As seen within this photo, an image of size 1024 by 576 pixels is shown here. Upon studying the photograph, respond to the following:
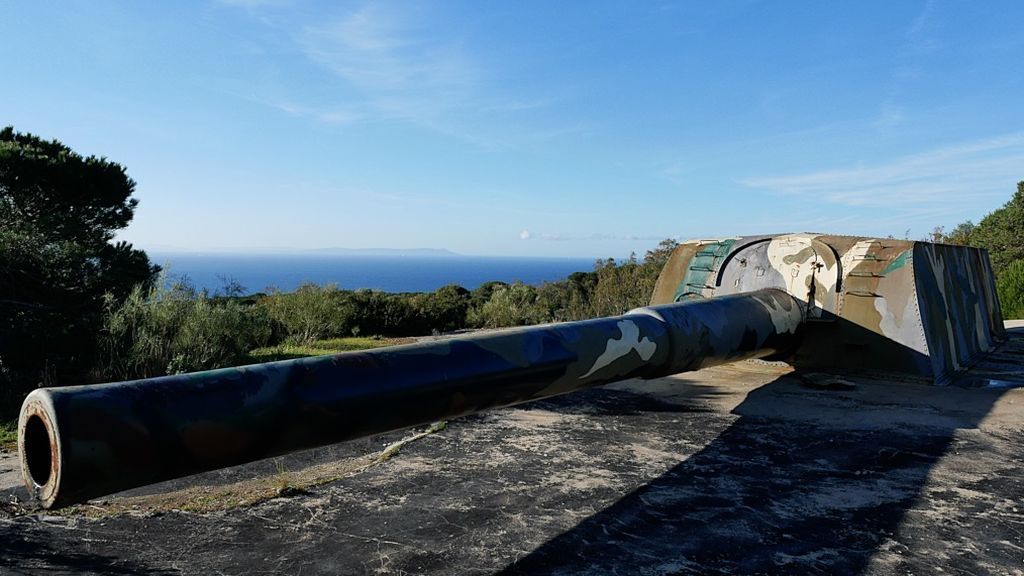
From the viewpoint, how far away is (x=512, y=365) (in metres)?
2.89

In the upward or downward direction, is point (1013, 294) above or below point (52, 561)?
above

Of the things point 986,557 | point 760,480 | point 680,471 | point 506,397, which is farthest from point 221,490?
point 986,557

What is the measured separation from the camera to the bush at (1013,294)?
16391 millimetres

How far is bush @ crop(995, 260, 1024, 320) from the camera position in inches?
645

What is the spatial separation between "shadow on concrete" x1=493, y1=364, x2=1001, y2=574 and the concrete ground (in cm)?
1

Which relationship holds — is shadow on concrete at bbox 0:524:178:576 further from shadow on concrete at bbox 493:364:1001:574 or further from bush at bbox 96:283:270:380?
bush at bbox 96:283:270:380

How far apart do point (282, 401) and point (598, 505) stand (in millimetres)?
1679

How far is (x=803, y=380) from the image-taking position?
5.89m

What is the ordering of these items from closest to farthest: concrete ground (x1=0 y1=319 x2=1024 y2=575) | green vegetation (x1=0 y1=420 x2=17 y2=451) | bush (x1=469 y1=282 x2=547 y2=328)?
concrete ground (x1=0 y1=319 x2=1024 y2=575) < green vegetation (x1=0 y1=420 x2=17 y2=451) < bush (x1=469 y1=282 x2=547 y2=328)

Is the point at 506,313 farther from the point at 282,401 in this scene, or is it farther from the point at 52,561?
the point at 282,401

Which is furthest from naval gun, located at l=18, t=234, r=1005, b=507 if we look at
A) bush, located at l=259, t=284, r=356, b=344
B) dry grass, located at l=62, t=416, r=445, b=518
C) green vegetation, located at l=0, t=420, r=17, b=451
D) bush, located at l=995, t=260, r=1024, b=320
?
bush, located at l=995, t=260, r=1024, b=320

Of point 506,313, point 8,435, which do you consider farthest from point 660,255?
point 8,435

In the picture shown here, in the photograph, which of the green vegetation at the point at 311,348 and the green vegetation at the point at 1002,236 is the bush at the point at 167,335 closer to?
the green vegetation at the point at 311,348

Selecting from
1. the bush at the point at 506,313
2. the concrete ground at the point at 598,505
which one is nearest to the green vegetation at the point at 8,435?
the concrete ground at the point at 598,505
